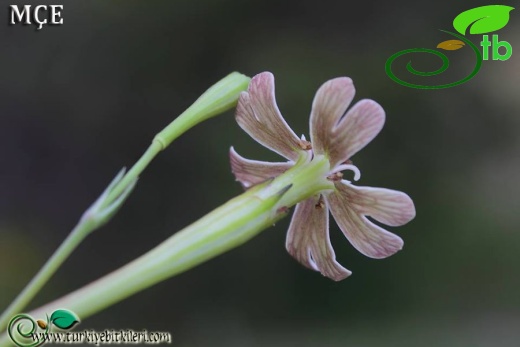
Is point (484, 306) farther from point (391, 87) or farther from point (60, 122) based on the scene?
point (60, 122)

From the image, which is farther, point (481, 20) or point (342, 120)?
point (481, 20)

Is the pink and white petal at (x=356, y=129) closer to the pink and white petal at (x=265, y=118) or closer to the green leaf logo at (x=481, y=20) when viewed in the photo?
the pink and white petal at (x=265, y=118)

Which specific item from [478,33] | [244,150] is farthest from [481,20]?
[244,150]

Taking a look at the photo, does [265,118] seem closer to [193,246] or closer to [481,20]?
[193,246]

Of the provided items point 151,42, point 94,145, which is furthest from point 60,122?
point 151,42

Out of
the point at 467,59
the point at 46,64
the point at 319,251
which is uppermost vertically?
the point at 46,64

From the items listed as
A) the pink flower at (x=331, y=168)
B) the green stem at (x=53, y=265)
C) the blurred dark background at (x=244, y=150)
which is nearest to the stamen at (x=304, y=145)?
the pink flower at (x=331, y=168)
